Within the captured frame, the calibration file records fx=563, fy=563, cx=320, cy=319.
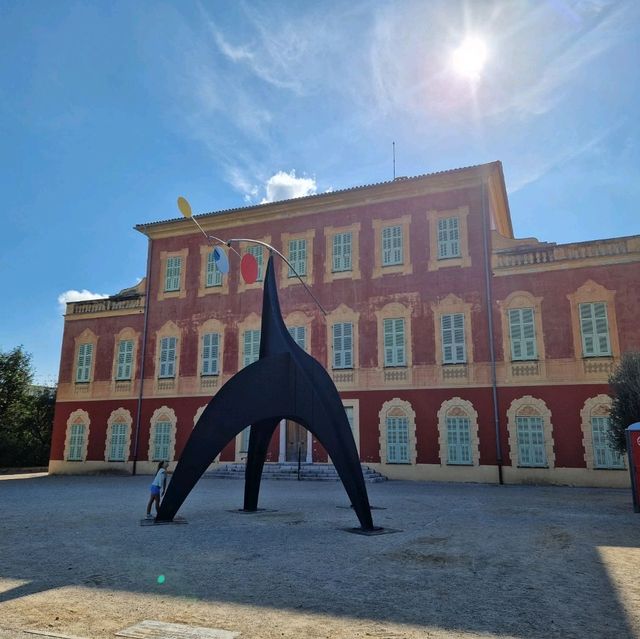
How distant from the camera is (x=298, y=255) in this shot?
2452cm

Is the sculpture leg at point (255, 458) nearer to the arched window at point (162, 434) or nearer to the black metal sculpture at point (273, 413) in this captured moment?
the black metal sculpture at point (273, 413)

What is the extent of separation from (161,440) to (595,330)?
1811 cm

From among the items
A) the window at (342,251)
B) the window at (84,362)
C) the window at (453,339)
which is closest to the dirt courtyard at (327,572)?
the window at (453,339)

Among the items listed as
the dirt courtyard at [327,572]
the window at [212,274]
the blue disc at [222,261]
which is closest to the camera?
the dirt courtyard at [327,572]

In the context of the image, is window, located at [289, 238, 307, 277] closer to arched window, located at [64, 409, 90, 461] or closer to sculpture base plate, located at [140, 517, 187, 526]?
arched window, located at [64, 409, 90, 461]

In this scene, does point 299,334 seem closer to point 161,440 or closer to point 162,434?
point 162,434

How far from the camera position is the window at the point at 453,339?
20859 millimetres

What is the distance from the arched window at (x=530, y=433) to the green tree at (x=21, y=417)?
81.1 ft

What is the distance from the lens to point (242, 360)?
79.5 ft

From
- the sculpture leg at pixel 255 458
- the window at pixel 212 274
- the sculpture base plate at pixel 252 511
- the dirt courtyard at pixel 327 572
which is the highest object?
the window at pixel 212 274

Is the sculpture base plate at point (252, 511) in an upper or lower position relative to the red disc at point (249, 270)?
lower

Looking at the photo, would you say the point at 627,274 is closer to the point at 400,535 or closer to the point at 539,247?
the point at 539,247

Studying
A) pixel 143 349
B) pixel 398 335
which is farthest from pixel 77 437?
pixel 398 335

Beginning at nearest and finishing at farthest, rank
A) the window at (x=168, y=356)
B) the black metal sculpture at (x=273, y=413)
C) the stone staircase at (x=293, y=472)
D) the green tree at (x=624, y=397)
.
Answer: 1. the black metal sculpture at (x=273, y=413)
2. the green tree at (x=624, y=397)
3. the stone staircase at (x=293, y=472)
4. the window at (x=168, y=356)
